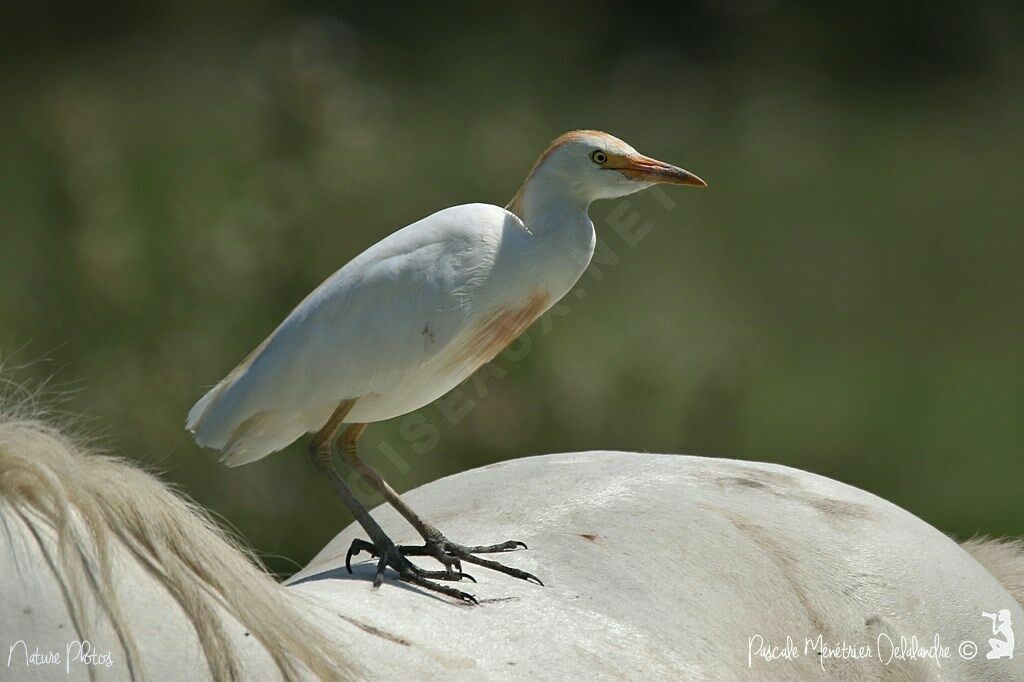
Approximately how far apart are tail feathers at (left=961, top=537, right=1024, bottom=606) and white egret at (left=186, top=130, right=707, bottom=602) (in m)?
0.94

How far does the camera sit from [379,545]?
1.76m

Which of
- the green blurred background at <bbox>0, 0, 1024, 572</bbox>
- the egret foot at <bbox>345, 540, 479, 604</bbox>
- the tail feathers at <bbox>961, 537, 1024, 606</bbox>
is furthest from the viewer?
the green blurred background at <bbox>0, 0, 1024, 572</bbox>

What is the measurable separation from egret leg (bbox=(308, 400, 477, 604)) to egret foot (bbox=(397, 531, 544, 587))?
0.07ft

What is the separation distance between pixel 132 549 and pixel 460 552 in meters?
0.58

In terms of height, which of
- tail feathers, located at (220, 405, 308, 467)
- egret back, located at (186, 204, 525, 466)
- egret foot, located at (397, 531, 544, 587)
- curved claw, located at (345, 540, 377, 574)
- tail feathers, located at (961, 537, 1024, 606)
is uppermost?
egret back, located at (186, 204, 525, 466)

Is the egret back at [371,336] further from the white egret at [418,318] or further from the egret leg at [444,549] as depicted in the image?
the egret leg at [444,549]

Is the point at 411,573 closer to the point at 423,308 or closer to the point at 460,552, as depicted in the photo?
the point at 460,552

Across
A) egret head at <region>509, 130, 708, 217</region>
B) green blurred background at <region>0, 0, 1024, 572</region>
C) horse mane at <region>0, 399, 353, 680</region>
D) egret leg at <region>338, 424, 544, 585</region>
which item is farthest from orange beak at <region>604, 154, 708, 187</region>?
green blurred background at <region>0, 0, 1024, 572</region>

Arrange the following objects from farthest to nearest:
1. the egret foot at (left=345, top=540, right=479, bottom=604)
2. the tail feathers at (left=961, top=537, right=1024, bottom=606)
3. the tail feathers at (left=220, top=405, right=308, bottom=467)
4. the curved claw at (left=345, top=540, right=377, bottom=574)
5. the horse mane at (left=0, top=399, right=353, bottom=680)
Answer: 1. the tail feathers at (left=961, top=537, right=1024, bottom=606)
2. the tail feathers at (left=220, top=405, right=308, bottom=467)
3. the curved claw at (left=345, top=540, right=377, bottom=574)
4. the egret foot at (left=345, top=540, right=479, bottom=604)
5. the horse mane at (left=0, top=399, right=353, bottom=680)

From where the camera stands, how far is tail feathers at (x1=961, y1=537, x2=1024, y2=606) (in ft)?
7.25

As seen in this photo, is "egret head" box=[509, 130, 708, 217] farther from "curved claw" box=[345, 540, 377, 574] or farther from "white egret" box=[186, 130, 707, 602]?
"curved claw" box=[345, 540, 377, 574]

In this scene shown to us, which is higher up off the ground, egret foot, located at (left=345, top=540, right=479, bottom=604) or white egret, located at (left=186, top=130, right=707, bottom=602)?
white egret, located at (left=186, top=130, right=707, bottom=602)

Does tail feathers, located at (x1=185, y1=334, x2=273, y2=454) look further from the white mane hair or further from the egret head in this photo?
the egret head

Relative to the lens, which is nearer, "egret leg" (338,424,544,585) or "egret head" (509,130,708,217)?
"egret leg" (338,424,544,585)
